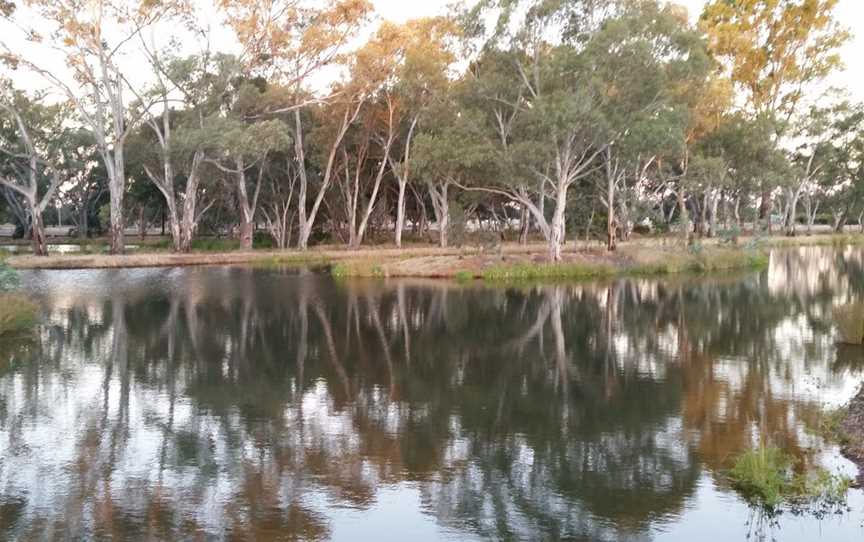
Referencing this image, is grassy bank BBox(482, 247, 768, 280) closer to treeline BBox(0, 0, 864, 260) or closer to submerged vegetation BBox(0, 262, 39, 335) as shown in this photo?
treeline BBox(0, 0, 864, 260)

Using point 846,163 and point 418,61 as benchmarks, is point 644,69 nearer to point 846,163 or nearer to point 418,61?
point 418,61

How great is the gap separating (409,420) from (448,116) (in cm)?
3828

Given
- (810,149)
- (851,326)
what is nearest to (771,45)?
(810,149)

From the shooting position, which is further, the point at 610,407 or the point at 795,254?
the point at 795,254

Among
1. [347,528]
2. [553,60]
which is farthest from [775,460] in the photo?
[553,60]

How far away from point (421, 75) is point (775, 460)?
41143mm

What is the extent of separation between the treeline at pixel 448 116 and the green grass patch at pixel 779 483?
2737 centimetres

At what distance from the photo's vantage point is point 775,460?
9898 mm

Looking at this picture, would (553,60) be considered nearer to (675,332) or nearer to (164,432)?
(675,332)

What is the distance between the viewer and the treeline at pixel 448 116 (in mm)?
37781

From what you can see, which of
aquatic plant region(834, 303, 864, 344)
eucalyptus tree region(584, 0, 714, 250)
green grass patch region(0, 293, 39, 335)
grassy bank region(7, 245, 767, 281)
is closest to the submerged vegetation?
green grass patch region(0, 293, 39, 335)

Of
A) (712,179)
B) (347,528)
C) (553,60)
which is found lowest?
(347,528)

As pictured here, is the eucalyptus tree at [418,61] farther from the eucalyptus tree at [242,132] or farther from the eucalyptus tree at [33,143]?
the eucalyptus tree at [33,143]

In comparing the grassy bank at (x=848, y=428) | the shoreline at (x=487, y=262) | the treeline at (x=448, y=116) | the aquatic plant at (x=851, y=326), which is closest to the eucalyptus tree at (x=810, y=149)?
the treeline at (x=448, y=116)
